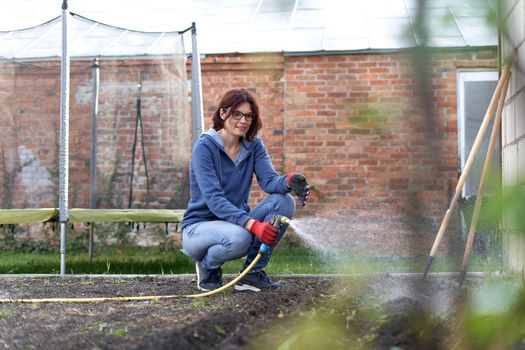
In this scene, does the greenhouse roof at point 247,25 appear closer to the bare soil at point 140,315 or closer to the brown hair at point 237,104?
the brown hair at point 237,104

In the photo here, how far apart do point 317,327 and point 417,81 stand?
0.65 m

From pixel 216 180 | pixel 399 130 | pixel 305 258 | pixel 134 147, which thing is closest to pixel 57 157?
pixel 134 147

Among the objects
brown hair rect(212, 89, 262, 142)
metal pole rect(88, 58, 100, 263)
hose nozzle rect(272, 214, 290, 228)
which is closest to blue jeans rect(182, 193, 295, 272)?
hose nozzle rect(272, 214, 290, 228)

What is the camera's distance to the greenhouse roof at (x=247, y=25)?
2.35ft

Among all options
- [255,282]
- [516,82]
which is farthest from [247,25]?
[255,282]

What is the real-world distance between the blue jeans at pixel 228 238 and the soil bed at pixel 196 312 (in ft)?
0.70

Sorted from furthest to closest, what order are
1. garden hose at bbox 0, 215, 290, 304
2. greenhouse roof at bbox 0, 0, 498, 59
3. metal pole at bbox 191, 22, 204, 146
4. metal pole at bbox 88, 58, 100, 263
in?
metal pole at bbox 88, 58, 100, 263
metal pole at bbox 191, 22, 204, 146
garden hose at bbox 0, 215, 290, 304
greenhouse roof at bbox 0, 0, 498, 59

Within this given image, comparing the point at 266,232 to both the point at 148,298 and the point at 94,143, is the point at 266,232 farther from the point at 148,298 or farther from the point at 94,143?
the point at 94,143

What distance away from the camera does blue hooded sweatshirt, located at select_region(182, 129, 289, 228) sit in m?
4.00

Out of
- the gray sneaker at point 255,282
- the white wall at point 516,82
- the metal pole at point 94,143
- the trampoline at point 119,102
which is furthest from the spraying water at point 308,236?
the white wall at point 516,82

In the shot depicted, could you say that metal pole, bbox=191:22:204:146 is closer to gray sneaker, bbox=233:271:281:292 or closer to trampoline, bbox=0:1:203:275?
trampoline, bbox=0:1:203:275

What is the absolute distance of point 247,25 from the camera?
4.51 feet

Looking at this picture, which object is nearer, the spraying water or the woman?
the woman

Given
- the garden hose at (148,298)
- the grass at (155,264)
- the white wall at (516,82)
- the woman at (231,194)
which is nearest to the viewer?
the white wall at (516,82)
